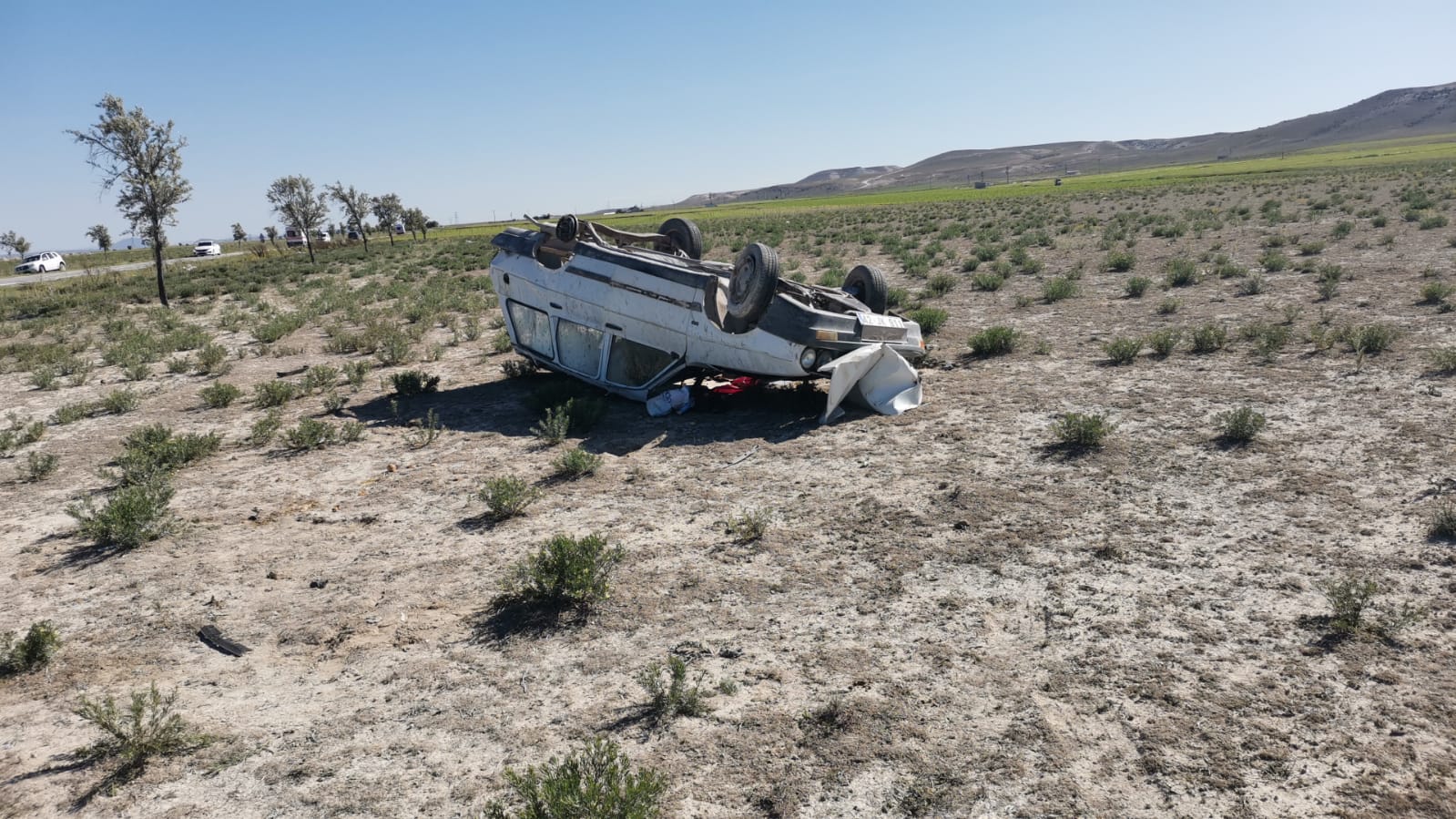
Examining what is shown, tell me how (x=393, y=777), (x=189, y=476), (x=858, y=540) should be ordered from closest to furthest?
(x=393, y=777) → (x=858, y=540) → (x=189, y=476)

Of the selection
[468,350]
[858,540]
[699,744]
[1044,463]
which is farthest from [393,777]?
[468,350]

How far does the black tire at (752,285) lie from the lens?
8305mm

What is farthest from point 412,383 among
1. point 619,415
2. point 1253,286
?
point 1253,286

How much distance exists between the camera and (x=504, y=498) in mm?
6477

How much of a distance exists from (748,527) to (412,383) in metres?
6.87

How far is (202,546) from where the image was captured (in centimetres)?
623

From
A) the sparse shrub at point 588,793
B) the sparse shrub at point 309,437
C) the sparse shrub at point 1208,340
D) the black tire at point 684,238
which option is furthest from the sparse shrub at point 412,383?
the sparse shrub at point 1208,340

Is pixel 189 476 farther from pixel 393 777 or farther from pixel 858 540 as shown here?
pixel 858 540

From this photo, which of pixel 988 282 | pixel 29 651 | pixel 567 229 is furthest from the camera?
pixel 988 282

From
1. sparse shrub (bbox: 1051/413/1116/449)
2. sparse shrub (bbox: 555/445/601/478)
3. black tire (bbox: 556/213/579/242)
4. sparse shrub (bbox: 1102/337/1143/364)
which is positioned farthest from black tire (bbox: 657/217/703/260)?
sparse shrub (bbox: 1051/413/1116/449)

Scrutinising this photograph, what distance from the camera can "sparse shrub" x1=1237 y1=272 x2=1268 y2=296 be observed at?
1442 centimetres

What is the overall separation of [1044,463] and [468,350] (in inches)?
435

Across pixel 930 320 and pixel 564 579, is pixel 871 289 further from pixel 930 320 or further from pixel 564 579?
pixel 564 579

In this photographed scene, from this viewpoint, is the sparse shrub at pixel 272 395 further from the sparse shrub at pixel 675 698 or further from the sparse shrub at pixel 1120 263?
the sparse shrub at pixel 1120 263
